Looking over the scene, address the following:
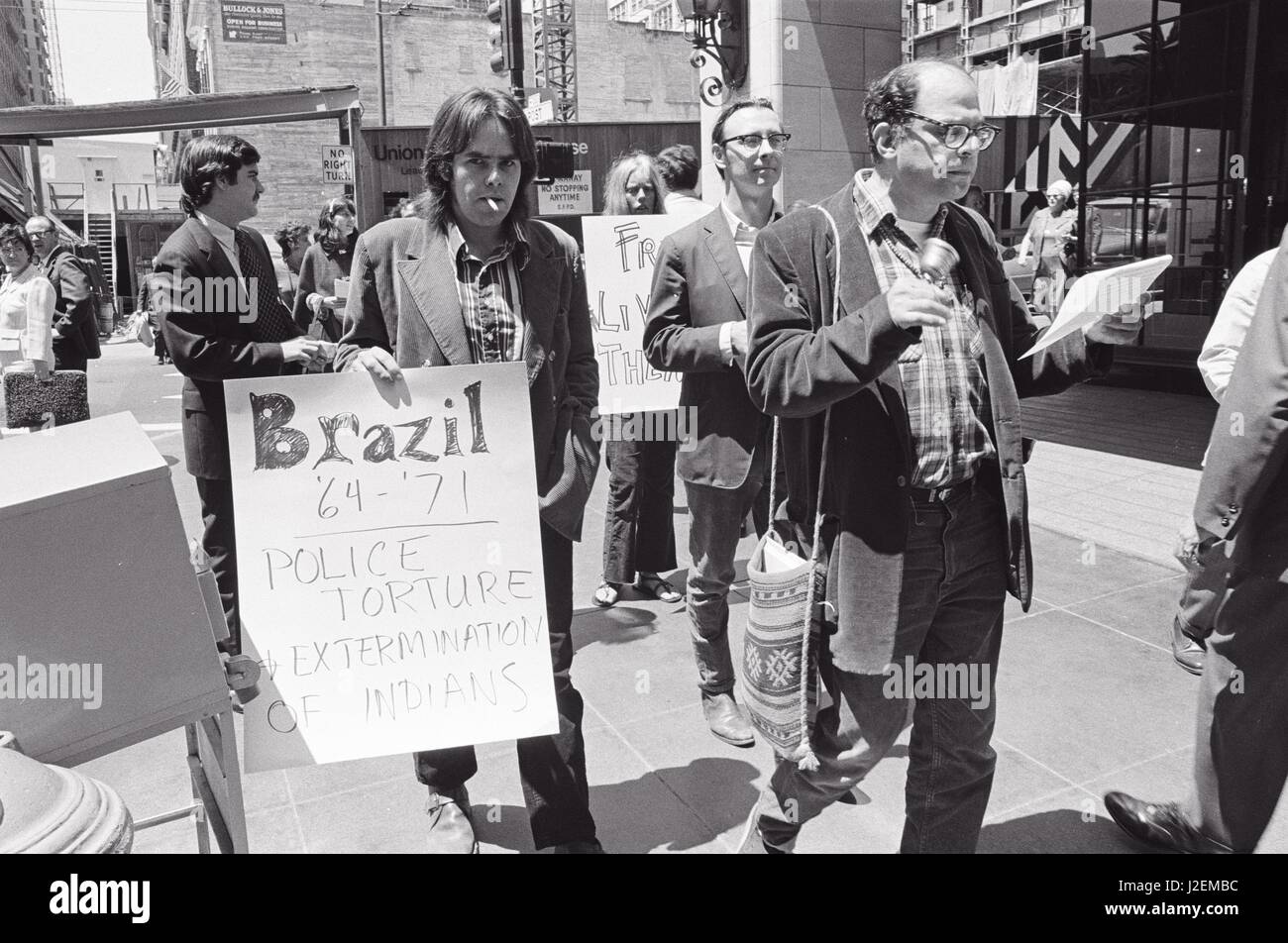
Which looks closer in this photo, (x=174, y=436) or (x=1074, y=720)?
(x=1074, y=720)

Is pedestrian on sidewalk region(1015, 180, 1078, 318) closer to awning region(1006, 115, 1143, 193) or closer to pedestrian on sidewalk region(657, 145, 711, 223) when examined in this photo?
awning region(1006, 115, 1143, 193)

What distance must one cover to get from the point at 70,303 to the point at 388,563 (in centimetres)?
721

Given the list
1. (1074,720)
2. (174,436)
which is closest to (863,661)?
(1074,720)

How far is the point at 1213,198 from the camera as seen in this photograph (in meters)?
12.7

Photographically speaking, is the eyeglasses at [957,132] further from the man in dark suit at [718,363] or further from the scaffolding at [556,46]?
the scaffolding at [556,46]

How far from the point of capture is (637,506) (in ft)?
16.9

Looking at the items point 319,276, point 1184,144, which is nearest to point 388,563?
point 319,276

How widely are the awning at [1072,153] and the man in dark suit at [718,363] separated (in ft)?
38.5

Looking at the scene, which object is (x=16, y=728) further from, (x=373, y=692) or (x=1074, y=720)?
(x=1074, y=720)

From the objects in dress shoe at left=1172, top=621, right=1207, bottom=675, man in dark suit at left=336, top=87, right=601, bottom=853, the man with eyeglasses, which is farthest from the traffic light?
the man with eyeglasses

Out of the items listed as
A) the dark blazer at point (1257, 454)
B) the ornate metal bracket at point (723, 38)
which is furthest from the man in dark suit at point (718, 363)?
the ornate metal bracket at point (723, 38)

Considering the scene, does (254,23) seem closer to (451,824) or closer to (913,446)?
(451,824)
